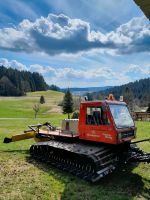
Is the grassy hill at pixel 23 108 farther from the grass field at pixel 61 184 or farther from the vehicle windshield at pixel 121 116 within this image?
the vehicle windshield at pixel 121 116

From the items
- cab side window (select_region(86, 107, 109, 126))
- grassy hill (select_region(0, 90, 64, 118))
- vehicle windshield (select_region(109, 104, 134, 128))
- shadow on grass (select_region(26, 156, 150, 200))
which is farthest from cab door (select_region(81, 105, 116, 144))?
grassy hill (select_region(0, 90, 64, 118))

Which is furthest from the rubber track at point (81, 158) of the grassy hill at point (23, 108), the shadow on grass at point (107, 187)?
the grassy hill at point (23, 108)

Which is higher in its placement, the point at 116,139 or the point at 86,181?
the point at 116,139

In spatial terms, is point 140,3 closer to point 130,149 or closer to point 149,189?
point 149,189

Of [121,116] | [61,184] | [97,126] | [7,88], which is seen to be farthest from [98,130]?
[7,88]

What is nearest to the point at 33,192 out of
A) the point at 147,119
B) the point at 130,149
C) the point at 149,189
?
the point at 149,189

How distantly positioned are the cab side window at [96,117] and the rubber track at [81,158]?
3.18ft

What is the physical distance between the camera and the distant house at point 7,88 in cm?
16638

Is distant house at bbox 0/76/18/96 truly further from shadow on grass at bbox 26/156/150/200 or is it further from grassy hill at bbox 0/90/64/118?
shadow on grass at bbox 26/156/150/200

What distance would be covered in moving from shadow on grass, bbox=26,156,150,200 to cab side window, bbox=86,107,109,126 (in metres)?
2.14

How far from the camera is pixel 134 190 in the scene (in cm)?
977

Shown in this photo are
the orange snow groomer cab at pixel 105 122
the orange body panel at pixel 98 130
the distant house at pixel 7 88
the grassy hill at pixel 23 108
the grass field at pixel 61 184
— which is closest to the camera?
the grass field at pixel 61 184

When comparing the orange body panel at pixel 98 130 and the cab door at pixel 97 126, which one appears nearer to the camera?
the orange body panel at pixel 98 130

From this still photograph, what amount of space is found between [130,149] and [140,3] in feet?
26.8
